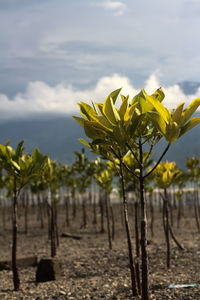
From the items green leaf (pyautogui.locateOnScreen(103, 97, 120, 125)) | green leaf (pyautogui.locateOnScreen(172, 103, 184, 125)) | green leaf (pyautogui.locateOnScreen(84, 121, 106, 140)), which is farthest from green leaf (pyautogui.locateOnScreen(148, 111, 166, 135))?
green leaf (pyautogui.locateOnScreen(84, 121, 106, 140))

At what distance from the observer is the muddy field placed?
777 centimetres

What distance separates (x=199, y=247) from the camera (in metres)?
13.8

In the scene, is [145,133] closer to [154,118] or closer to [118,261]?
[154,118]

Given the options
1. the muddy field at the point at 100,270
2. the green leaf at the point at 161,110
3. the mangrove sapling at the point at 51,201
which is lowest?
the muddy field at the point at 100,270

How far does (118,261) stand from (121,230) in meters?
9.60

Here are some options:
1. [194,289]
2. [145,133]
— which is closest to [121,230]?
[194,289]

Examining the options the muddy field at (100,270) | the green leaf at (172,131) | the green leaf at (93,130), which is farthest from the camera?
the muddy field at (100,270)

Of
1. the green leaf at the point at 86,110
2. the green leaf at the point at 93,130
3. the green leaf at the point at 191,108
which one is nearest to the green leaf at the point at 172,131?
the green leaf at the point at 191,108

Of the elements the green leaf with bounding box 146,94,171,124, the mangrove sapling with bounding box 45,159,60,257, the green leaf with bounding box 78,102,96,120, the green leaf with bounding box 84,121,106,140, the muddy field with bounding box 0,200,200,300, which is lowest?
the muddy field with bounding box 0,200,200,300

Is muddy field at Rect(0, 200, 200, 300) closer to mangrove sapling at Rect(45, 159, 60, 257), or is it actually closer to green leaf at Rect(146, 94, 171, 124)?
mangrove sapling at Rect(45, 159, 60, 257)

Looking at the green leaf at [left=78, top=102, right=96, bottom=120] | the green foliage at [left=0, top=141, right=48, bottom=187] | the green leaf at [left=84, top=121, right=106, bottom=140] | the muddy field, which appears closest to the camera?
the green leaf at [left=84, top=121, right=106, bottom=140]

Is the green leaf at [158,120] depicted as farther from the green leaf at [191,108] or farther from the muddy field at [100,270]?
the muddy field at [100,270]

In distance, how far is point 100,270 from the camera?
10836mm

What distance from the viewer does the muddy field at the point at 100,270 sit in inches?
306
